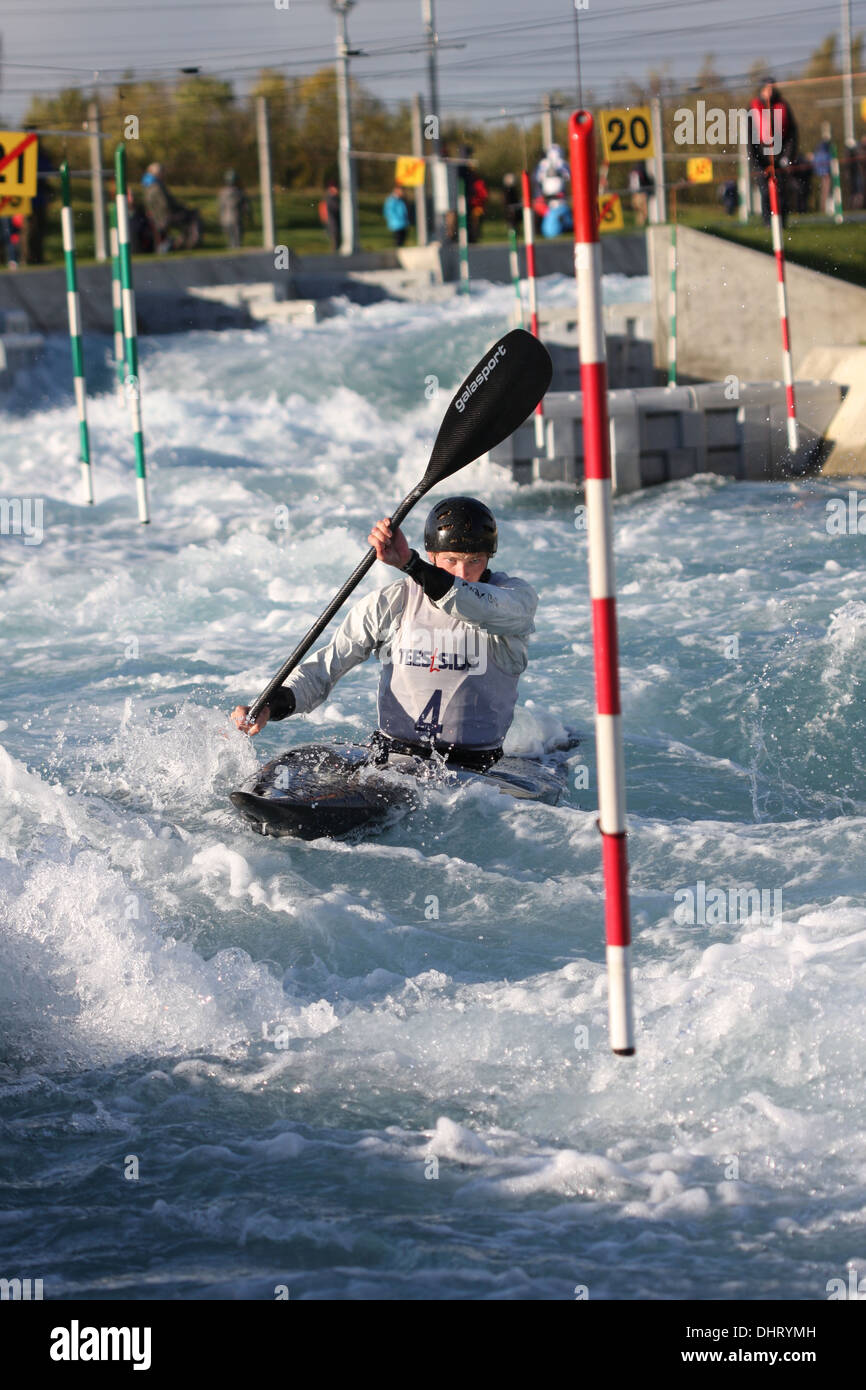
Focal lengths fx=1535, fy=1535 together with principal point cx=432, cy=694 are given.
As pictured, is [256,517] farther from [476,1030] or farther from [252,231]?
[252,231]

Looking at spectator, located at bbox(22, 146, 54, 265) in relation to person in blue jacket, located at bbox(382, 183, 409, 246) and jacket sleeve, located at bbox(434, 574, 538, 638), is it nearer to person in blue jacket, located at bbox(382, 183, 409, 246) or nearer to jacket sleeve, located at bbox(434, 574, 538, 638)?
person in blue jacket, located at bbox(382, 183, 409, 246)

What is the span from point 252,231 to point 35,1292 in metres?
25.7

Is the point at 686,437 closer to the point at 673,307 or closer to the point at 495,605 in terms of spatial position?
the point at 673,307

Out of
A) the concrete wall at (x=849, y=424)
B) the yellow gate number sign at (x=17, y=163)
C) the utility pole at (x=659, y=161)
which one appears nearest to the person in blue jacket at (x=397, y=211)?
the utility pole at (x=659, y=161)

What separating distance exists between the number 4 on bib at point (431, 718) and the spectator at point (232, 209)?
18778mm

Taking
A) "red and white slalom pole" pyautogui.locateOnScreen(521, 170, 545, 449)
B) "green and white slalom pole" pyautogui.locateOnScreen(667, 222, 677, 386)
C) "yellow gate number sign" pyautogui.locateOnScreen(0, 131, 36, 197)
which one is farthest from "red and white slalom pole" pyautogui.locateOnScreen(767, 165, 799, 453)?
"yellow gate number sign" pyautogui.locateOnScreen(0, 131, 36, 197)

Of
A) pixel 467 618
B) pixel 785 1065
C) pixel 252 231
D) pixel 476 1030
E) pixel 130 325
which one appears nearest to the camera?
pixel 785 1065

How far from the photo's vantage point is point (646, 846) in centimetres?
509

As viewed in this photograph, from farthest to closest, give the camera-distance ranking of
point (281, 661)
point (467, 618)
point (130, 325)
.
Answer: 1. point (130, 325)
2. point (281, 661)
3. point (467, 618)

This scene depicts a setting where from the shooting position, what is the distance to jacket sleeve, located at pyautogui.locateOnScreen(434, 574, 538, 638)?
478 cm

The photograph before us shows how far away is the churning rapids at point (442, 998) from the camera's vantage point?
10.1ft

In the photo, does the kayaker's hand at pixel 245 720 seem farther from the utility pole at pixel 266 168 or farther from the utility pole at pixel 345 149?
the utility pole at pixel 266 168

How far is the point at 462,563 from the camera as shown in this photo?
196 inches
